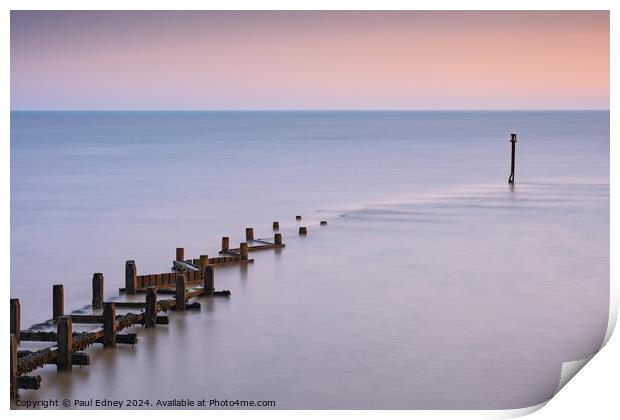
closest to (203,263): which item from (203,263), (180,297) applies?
(203,263)

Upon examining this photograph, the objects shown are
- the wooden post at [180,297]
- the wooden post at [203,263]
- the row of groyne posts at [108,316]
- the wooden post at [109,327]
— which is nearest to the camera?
the row of groyne posts at [108,316]

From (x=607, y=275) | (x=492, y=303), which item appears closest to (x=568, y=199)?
(x=607, y=275)

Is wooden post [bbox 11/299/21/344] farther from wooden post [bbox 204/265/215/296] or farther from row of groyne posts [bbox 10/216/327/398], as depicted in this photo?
wooden post [bbox 204/265/215/296]

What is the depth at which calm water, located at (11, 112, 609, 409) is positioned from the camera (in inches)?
488

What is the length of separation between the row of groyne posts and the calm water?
19 cm

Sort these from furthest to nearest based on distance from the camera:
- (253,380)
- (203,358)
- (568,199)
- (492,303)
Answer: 1. (568,199)
2. (492,303)
3. (203,358)
4. (253,380)

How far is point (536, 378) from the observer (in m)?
12.7

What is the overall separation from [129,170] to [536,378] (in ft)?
115

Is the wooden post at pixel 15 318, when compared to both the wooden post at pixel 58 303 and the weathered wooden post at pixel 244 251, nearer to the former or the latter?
the wooden post at pixel 58 303

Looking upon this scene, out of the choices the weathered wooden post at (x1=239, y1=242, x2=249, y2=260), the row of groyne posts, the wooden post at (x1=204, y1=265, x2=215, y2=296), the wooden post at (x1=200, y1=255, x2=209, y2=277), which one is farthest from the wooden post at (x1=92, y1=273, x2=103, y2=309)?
the weathered wooden post at (x1=239, y1=242, x2=249, y2=260)

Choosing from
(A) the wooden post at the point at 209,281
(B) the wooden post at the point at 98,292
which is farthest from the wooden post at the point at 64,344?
(A) the wooden post at the point at 209,281

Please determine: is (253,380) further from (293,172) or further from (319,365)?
(293,172)

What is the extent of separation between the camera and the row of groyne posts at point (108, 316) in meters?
11.8
